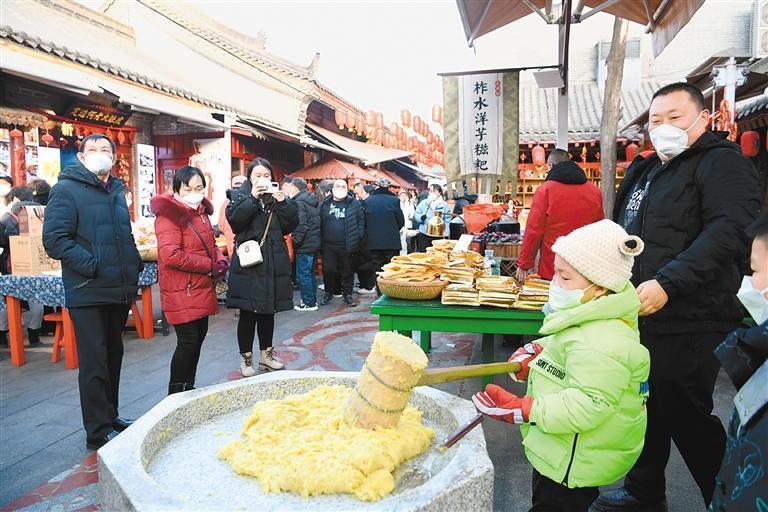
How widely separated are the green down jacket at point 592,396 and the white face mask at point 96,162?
3008 mm

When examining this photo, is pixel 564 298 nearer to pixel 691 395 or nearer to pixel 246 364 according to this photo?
pixel 691 395

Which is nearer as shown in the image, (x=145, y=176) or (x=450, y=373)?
(x=450, y=373)

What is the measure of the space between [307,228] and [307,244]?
9.6 inches

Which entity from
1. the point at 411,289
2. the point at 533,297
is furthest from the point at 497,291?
the point at 411,289

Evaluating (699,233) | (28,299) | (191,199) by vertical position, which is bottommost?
(28,299)

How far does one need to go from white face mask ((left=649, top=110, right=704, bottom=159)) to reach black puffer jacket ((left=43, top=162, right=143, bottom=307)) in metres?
3.32

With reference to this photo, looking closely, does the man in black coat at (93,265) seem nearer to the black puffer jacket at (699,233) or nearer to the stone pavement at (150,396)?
the stone pavement at (150,396)

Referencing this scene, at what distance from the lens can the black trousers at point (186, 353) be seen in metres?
3.84

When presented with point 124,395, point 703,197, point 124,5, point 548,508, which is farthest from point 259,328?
point 124,5

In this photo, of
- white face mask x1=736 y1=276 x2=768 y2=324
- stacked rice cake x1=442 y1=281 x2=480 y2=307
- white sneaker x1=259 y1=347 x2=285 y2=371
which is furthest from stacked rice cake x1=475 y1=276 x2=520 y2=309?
white sneaker x1=259 y1=347 x2=285 y2=371

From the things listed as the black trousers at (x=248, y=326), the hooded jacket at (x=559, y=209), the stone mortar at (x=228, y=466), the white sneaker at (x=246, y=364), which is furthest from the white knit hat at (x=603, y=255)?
the white sneaker at (x=246, y=364)

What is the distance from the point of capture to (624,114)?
1575 centimetres

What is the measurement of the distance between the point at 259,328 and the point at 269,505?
344 centimetres

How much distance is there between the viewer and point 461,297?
3482 mm
